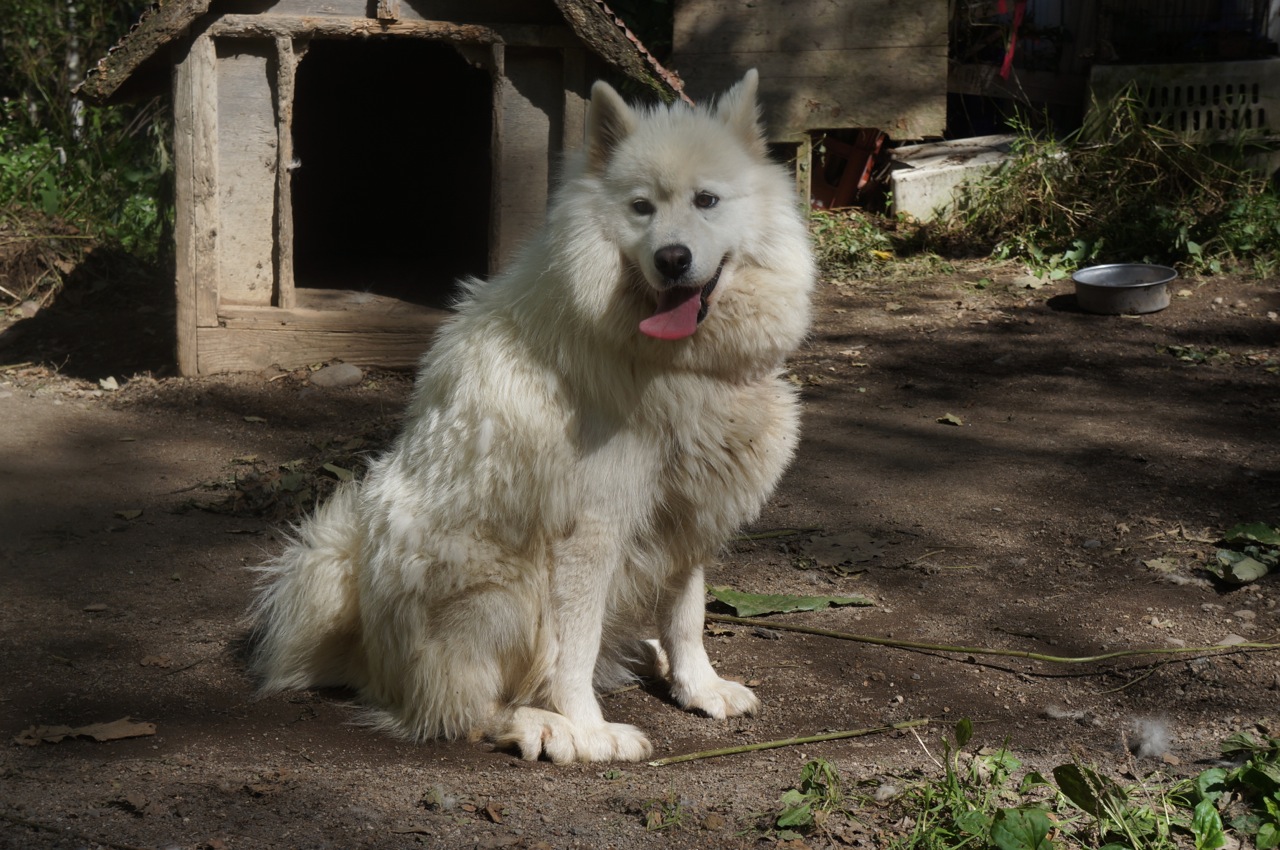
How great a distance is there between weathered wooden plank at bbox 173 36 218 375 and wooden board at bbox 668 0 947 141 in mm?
4049

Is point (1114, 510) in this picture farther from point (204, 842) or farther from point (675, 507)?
point (204, 842)

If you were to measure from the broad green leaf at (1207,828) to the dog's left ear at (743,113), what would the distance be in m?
1.99

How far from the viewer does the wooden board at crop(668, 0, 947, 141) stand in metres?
9.18

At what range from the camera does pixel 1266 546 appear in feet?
14.4

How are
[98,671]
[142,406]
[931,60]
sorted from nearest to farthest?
1. [98,671]
2. [142,406]
3. [931,60]

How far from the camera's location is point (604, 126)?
3236 millimetres

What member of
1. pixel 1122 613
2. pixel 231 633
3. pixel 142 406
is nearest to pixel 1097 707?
pixel 1122 613

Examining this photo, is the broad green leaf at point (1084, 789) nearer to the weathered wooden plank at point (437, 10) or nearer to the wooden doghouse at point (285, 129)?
the wooden doghouse at point (285, 129)

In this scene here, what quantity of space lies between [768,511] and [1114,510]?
140 cm

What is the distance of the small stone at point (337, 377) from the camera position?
6.68m

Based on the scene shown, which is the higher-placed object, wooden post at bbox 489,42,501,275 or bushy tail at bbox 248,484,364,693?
wooden post at bbox 489,42,501,275

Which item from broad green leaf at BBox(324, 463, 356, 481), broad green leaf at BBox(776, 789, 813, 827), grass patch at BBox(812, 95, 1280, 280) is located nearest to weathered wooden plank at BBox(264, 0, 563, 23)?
broad green leaf at BBox(324, 463, 356, 481)

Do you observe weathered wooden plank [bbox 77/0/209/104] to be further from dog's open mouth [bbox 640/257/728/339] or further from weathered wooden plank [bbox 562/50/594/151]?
dog's open mouth [bbox 640/257/728/339]

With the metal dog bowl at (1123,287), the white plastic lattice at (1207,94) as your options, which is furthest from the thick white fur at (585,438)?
the white plastic lattice at (1207,94)
